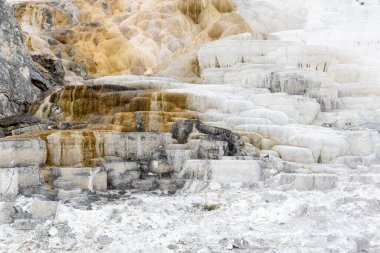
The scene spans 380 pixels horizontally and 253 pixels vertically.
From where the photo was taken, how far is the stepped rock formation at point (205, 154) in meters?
7.57

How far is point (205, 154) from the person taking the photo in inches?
424

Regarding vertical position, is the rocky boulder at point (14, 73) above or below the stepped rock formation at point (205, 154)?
above

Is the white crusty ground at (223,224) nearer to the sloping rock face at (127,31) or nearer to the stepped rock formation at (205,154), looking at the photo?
the stepped rock formation at (205,154)

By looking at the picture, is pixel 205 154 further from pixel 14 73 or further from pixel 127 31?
pixel 127 31

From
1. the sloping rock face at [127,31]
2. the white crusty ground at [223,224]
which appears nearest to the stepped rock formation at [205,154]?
the white crusty ground at [223,224]

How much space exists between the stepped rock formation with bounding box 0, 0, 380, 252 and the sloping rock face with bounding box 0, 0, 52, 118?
0.06 metres

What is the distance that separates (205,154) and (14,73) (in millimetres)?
8842

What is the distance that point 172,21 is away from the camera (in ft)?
99.2

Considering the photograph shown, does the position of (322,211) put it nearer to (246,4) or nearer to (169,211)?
(169,211)

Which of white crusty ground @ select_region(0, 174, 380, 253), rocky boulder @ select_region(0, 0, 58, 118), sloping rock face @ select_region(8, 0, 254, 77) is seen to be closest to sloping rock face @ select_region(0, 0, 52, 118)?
rocky boulder @ select_region(0, 0, 58, 118)

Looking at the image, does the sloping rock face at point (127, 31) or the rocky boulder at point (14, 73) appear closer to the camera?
the rocky boulder at point (14, 73)

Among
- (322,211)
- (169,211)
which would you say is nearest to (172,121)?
(169,211)

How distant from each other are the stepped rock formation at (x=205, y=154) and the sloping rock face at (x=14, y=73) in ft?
0.18

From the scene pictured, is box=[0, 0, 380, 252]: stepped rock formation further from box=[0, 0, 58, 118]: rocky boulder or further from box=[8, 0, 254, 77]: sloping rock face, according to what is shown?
box=[8, 0, 254, 77]: sloping rock face
